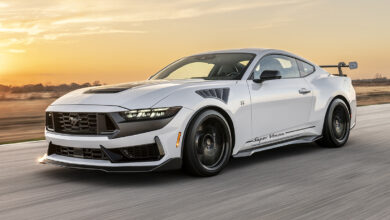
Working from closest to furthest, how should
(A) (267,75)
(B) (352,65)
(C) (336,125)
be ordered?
(A) (267,75)
(C) (336,125)
(B) (352,65)

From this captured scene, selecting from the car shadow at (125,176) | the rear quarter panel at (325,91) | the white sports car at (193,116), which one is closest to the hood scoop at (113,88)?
the white sports car at (193,116)

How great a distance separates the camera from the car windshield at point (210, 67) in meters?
6.64

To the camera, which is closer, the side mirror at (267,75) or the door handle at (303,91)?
the side mirror at (267,75)

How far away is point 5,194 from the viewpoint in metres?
5.14

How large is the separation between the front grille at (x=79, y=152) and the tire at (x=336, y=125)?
3.70 m

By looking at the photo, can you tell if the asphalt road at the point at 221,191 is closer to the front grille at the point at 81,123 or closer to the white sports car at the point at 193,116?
the white sports car at the point at 193,116

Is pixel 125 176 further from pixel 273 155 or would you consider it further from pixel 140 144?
pixel 273 155

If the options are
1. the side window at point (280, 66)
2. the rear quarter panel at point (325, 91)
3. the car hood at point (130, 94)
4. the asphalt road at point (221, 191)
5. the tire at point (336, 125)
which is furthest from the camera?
the tire at point (336, 125)

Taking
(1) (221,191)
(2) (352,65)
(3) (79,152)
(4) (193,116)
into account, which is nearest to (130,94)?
(4) (193,116)

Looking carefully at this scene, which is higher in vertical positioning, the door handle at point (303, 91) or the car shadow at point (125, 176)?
the door handle at point (303, 91)

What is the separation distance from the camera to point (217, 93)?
5.93 meters

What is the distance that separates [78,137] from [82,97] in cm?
54

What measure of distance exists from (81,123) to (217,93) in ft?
5.03

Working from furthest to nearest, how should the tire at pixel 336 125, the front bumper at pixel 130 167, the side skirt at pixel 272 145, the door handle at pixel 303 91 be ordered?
the tire at pixel 336 125, the door handle at pixel 303 91, the side skirt at pixel 272 145, the front bumper at pixel 130 167
